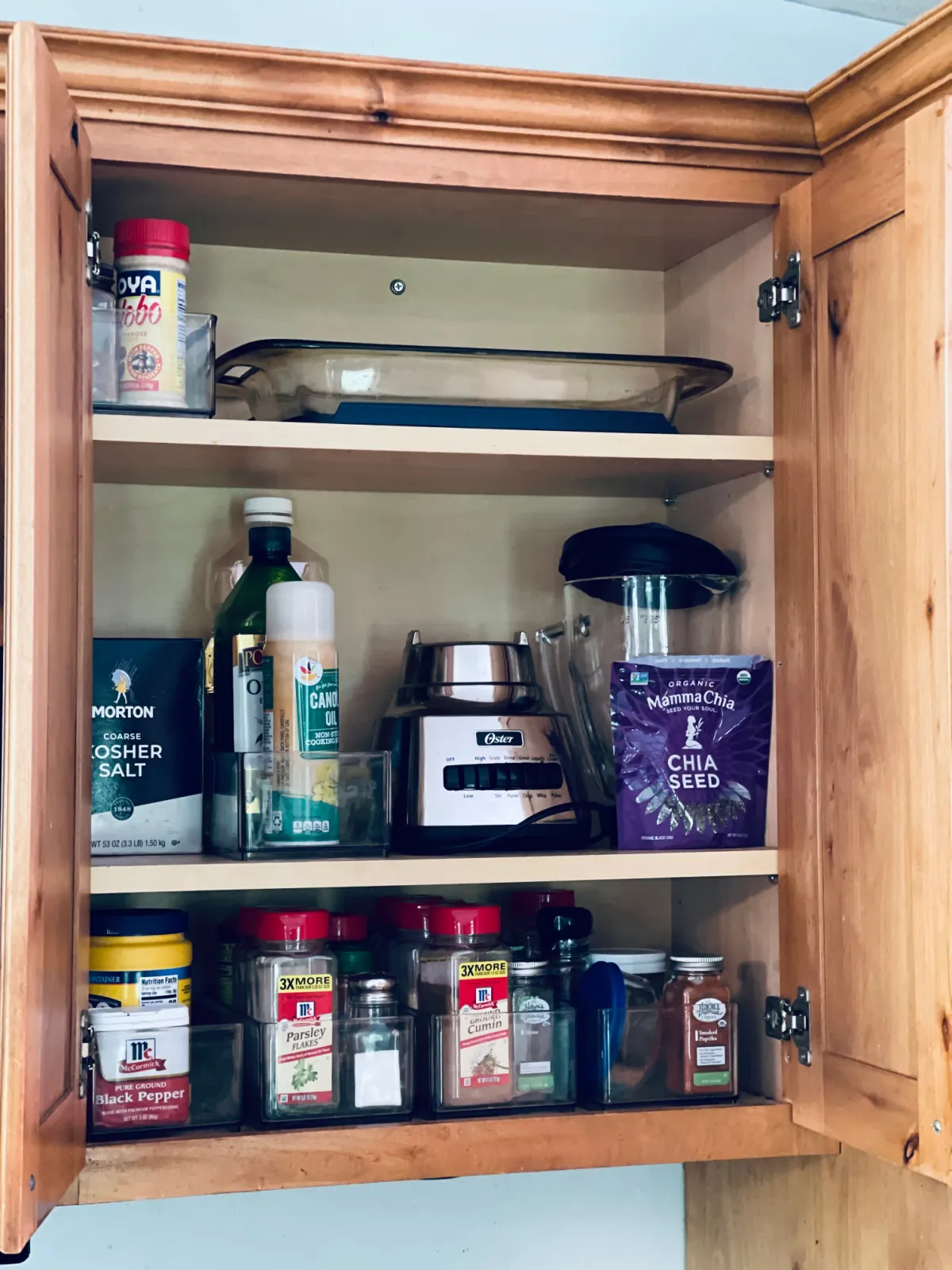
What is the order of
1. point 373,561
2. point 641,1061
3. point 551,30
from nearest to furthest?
1. point 641,1061
2. point 373,561
3. point 551,30

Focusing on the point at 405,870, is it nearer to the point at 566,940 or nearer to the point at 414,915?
the point at 414,915

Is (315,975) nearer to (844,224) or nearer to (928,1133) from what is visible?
(928,1133)

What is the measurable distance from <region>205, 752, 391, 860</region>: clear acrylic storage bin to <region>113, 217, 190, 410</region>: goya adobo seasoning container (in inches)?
13.1

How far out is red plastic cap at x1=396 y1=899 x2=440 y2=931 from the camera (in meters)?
1.31

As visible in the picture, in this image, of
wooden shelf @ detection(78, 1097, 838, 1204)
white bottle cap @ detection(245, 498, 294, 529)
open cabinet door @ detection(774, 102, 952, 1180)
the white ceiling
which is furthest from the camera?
the white ceiling

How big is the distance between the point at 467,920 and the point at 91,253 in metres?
0.66

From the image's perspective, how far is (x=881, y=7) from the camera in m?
1.76

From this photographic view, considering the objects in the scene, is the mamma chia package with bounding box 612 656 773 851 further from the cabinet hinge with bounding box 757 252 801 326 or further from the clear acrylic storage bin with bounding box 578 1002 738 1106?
the cabinet hinge with bounding box 757 252 801 326

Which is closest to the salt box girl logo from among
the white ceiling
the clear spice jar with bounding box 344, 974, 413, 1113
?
the clear spice jar with bounding box 344, 974, 413, 1113

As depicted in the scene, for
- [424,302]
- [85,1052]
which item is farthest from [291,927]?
[424,302]

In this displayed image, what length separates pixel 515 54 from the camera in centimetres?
166

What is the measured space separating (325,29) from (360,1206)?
1.32 m

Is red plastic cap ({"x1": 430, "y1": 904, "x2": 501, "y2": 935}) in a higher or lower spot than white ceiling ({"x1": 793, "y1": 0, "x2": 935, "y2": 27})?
lower

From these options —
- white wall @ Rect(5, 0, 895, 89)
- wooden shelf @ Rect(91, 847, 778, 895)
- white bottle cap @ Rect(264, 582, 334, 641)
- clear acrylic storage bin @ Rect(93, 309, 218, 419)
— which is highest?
white wall @ Rect(5, 0, 895, 89)
